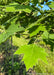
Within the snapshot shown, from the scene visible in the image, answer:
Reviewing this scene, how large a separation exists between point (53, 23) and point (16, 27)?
14.5 inches

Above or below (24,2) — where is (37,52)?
below

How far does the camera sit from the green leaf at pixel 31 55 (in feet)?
1.55

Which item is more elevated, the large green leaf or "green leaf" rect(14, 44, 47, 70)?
the large green leaf

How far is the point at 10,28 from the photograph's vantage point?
0.57m

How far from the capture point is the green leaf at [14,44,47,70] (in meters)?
0.47

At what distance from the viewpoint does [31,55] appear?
0.49 metres

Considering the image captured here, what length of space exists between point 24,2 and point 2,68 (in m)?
2.42

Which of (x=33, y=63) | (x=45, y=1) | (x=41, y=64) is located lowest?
(x=41, y=64)

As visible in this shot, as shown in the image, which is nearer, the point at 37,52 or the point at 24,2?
the point at 37,52

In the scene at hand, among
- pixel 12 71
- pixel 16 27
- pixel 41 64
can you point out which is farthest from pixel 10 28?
pixel 41 64

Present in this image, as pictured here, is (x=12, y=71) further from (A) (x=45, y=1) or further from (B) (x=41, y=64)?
(A) (x=45, y=1)

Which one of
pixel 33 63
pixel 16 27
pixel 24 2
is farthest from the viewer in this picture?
pixel 24 2

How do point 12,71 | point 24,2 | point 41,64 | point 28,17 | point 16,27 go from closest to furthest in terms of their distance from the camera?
point 16,27 → point 24,2 → point 28,17 → point 12,71 → point 41,64

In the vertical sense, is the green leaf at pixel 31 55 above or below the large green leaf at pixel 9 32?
below
